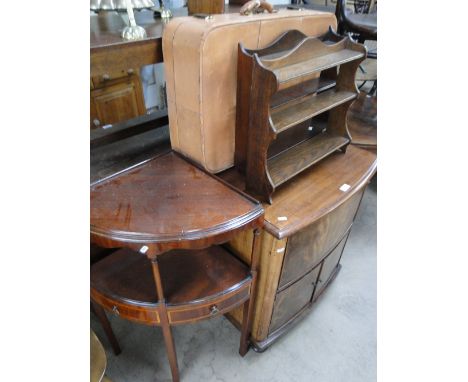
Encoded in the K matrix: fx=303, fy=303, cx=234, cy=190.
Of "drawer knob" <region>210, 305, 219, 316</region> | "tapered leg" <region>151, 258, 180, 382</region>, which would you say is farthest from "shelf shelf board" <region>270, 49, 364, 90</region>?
"drawer knob" <region>210, 305, 219, 316</region>

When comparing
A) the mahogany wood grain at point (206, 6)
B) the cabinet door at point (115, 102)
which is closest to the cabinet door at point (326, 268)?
the mahogany wood grain at point (206, 6)

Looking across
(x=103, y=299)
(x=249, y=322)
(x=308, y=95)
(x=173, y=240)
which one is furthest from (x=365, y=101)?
(x=103, y=299)

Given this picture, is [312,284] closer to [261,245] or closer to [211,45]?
[261,245]

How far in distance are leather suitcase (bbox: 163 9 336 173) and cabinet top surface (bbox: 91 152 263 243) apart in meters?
0.10

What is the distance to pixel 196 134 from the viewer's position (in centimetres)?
94

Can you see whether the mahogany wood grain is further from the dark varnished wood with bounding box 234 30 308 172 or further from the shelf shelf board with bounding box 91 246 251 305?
the shelf shelf board with bounding box 91 246 251 305

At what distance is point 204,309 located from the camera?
947mm

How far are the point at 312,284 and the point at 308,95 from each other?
0.77 metres

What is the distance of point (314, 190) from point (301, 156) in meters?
0.14

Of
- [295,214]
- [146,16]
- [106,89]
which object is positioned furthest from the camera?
[106,89]

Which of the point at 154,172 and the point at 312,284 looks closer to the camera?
the point at 154,172

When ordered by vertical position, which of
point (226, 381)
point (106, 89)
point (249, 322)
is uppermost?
point (106, 89)

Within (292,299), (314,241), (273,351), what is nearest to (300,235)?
(314,241)

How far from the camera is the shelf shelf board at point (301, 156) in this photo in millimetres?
981
